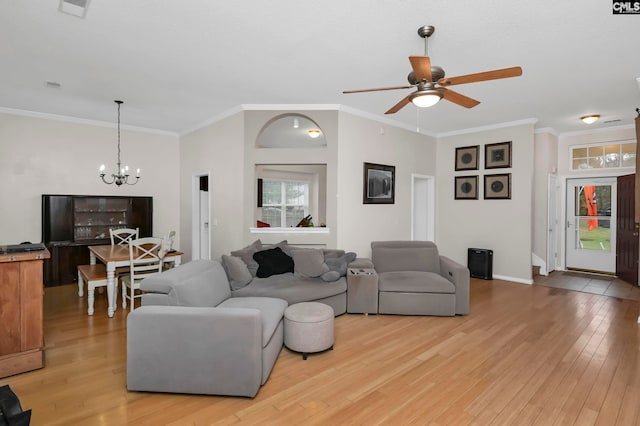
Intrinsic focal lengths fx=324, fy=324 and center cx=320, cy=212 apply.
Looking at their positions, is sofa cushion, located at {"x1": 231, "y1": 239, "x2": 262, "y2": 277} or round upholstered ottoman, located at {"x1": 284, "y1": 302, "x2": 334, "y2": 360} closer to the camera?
round upholstered ottoman, located at {"x1": 284, "y1": 302, "x2": 334, "y2": 360}

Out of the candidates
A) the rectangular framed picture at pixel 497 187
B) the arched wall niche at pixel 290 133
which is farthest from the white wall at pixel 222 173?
the rectangular framed picture at pixel 497 187

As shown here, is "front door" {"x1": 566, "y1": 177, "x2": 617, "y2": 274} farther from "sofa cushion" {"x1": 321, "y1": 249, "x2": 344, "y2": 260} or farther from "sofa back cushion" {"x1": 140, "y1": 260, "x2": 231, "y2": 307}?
"sofa back cushion" {"x1": 140, "y1": 260, "x2": 231, "y2": 307}

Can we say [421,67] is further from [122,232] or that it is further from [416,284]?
[122,232]

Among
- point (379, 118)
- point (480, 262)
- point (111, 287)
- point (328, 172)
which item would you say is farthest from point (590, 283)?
point (111, 287)

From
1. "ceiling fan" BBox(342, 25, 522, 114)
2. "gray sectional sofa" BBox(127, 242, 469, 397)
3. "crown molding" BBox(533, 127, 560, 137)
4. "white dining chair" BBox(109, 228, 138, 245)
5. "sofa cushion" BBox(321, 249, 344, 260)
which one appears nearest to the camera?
"gray sectional sofa" BBox(127, 242, 469, 397)

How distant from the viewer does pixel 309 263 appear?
3979 millimetres

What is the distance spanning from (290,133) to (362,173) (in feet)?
8.33

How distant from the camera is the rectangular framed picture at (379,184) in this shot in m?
5.45

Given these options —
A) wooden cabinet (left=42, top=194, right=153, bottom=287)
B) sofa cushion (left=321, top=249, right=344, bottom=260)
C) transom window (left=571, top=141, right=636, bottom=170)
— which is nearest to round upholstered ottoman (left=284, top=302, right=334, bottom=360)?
sofa cushion (left=321, top=249, right=344, bottom=260)

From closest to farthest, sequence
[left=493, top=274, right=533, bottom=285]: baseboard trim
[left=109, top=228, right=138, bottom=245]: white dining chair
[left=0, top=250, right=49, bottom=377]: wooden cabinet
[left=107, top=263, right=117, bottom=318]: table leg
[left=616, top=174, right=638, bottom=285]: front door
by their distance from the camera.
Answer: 1. [left=0, top=250, right=49, bottom=377]: wooden cabinet
2. [left=107, top=263, right=117, bottom=318]: table leg
3. [left=109, top=228, right=138, bottom=245]: white dining chair
4. [left=616, top=174, right=638, bottom=285]: front door
5. [left=493, top=274, right=533, bottom=285]: baseboard trim

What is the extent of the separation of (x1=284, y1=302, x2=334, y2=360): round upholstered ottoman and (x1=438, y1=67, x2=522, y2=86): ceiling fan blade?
2243 mm

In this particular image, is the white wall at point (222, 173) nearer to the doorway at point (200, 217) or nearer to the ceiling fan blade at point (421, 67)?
Answer: the doorway at point (200, 217)

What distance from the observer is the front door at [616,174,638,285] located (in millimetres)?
5590

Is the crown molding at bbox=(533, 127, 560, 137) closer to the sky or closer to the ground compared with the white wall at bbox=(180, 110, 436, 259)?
closer to the sky
